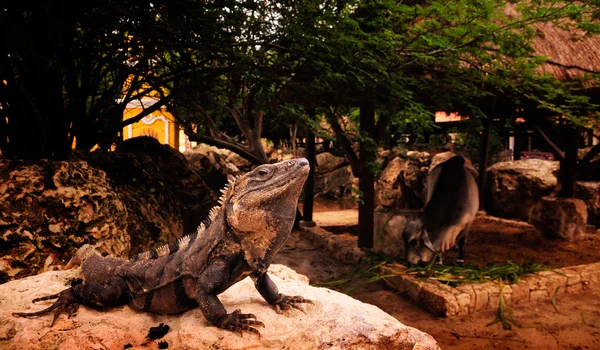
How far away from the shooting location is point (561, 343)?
425 cm

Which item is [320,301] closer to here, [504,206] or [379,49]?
[379,49]

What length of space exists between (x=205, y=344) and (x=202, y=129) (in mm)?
8151

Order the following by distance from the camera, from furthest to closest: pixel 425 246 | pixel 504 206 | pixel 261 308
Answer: pixel 504 206 → pixel 425 246 → pixel 261 308

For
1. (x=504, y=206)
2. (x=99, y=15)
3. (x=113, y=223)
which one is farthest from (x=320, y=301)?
(x=504, y=206)

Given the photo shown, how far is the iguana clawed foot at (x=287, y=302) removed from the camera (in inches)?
88.3

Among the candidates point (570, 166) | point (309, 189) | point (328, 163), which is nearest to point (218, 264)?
point (309, 189)

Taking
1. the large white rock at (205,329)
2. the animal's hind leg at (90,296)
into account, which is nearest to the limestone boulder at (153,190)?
the animal's hind leg at (90,296)

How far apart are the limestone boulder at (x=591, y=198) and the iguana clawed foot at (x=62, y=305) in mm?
10730

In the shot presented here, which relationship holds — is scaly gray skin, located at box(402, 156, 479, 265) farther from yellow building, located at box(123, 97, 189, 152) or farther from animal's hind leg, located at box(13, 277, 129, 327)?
yellow building, located at box(123, 97, 189, 152)

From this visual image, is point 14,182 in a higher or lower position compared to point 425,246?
higher

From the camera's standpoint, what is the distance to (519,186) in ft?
35.1

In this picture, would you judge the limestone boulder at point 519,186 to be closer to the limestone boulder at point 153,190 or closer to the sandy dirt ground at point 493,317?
the sandy dirt ground at point 493,317

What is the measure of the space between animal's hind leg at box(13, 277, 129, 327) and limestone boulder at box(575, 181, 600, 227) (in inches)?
415

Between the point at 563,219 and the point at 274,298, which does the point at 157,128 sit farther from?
the point at 563,219
